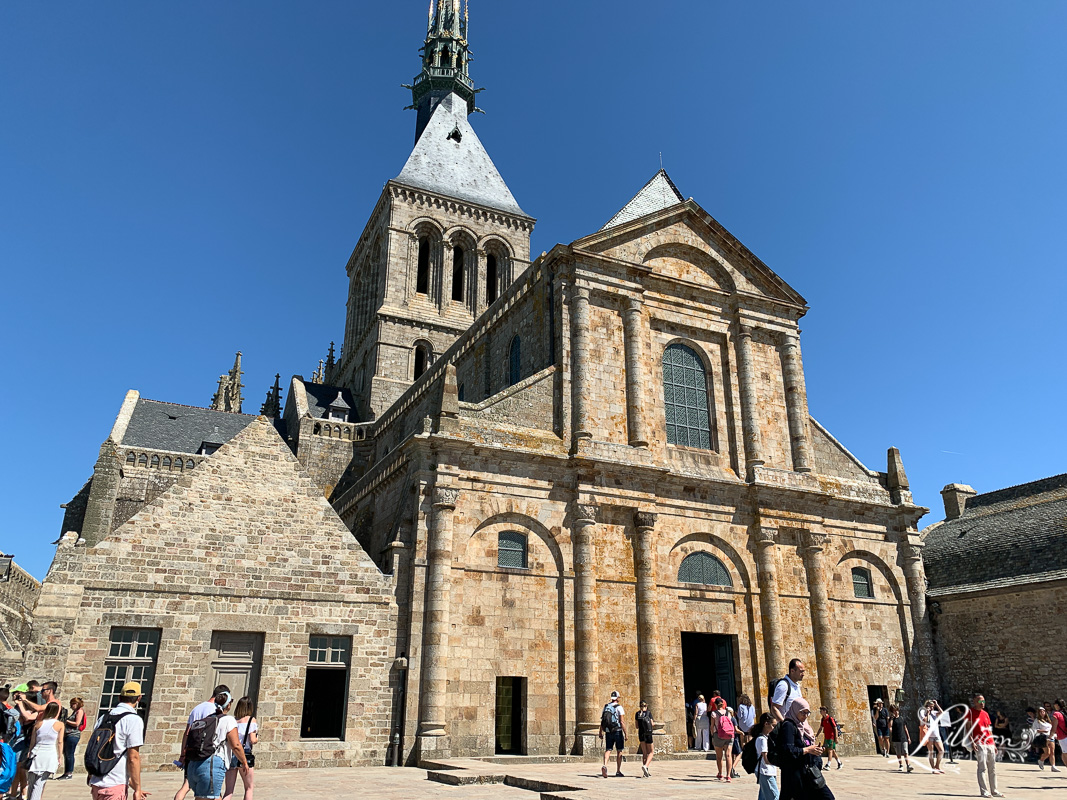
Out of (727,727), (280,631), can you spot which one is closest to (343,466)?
(280,631)

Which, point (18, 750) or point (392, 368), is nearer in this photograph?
point (18, 750)

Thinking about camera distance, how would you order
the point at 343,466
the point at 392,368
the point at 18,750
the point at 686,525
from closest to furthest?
1. the point at 18,750
2. the point at 686,525
3. the point at 343,466
4. the point at 392,368

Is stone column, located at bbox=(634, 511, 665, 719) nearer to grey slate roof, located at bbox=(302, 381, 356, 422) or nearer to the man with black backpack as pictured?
the man with black backpack

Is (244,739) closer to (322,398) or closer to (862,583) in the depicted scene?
(862,583)

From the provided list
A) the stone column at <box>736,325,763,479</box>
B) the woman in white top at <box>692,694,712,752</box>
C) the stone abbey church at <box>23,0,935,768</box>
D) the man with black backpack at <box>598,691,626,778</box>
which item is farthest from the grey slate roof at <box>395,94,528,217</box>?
the man with black backpack at <box>598,691,626,778</box>

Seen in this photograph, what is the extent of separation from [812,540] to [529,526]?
8113 millimetres

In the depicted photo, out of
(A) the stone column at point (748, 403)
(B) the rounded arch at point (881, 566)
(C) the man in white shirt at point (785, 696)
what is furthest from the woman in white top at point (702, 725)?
(C) the man in white shirt at point (785, 696)

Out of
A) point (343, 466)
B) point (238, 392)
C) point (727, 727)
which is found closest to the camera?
point (727, 727)

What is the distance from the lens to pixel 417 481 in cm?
1683

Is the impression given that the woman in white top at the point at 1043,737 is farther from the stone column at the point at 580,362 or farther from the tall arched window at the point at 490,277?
the tall arched window at the point at 490,277

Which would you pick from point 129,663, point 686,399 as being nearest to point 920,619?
point 686,399

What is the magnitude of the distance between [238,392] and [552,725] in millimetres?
32121

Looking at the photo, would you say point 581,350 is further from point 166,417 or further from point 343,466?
point 166,417

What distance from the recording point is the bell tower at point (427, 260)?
37.1 metres
